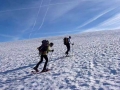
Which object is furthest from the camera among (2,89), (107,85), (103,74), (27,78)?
(27,78)

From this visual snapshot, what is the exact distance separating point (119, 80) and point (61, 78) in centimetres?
273

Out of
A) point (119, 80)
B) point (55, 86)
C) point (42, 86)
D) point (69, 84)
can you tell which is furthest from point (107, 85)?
point (42, 86)

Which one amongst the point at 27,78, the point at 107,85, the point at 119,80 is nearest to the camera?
the point at 107,85

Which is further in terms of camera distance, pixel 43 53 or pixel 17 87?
pixel 43 53

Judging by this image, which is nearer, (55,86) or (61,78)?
(55,86)

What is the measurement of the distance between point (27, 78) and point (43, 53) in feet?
5.27

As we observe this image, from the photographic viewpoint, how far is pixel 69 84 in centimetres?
711

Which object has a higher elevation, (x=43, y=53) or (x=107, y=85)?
→ (x=43, y=53)

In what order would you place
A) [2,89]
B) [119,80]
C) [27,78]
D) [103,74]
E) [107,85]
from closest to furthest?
[107,85]
[119,80]
[2,89]
[103,74]
[27,78]

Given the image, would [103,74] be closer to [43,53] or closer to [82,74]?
[82,74]

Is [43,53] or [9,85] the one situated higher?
[43,53]

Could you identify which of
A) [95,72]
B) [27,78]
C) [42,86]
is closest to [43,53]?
[27,78]

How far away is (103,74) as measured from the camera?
8086 millimetres

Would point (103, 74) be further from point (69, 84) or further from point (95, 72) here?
point (69, 84)
